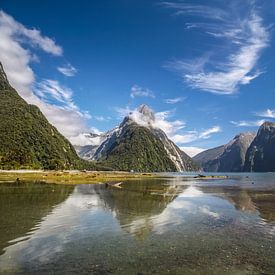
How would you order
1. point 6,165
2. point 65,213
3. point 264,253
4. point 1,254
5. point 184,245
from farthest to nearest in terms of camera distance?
point 6,165, point 65,213, point 184,245, point 264,253, point 1,254

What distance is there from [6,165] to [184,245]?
174427 mm

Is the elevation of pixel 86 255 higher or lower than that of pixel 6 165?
lower

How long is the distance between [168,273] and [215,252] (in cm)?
637

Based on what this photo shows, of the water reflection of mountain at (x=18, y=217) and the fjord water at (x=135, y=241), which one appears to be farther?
the water reflection of mountain at (x=18, y=217)

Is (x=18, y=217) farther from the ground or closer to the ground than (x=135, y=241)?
farther from the ground

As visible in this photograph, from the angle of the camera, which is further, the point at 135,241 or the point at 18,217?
the point at 18,217

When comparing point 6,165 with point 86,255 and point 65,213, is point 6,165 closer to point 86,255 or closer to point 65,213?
point 65,213

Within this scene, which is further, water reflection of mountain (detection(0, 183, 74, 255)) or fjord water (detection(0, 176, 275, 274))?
water reflection of mountain (detection(0, 183, 74, 255))

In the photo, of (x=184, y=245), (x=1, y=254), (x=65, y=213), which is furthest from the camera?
(x=65, y=213)

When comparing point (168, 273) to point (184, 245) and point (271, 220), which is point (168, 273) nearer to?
point (184, 245)

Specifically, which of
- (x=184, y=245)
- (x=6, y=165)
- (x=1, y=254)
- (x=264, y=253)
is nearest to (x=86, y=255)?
(x=1, y=254)

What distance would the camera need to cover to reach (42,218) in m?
37.8

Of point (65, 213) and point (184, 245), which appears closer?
point (184, 245)

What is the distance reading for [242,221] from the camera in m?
38.1
